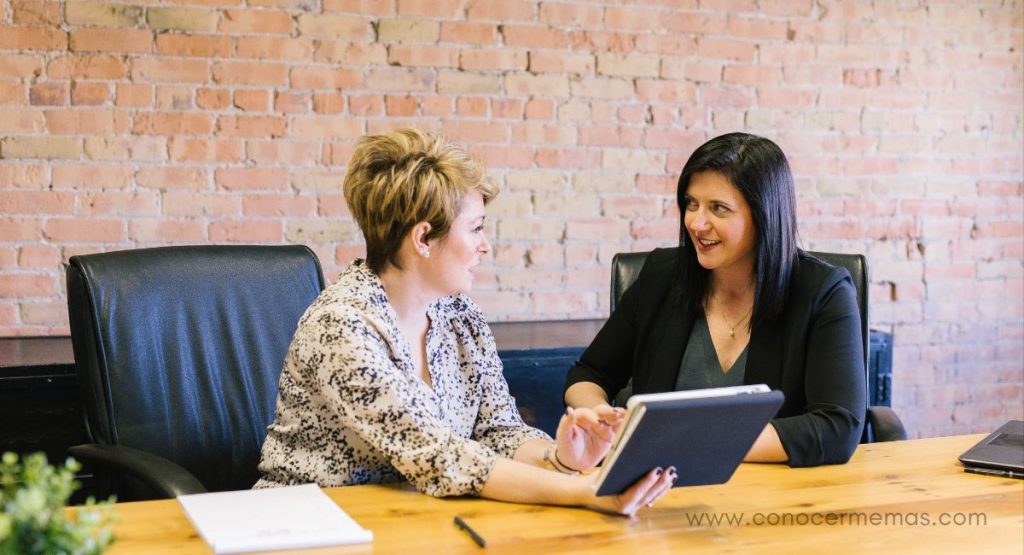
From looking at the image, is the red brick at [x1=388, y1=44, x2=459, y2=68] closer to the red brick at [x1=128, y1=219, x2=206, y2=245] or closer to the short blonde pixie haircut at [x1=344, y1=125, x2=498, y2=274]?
the red brick at [x1=128, y1=219, x2=206, y2=245]

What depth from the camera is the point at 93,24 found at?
298 cm

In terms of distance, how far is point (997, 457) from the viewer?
1909 mm

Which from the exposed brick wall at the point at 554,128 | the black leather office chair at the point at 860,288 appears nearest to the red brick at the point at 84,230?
the exposed brick wall at the point at 554,128

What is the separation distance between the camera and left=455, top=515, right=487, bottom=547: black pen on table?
4.84 ft

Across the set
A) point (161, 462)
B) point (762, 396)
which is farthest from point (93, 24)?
point (762, 396)

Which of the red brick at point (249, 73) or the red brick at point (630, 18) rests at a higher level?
the red brick at point (630, 18)

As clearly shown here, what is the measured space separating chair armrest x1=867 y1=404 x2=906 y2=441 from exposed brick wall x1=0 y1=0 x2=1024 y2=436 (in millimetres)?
1285

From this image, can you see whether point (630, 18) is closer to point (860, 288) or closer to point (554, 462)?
point (860, 288)

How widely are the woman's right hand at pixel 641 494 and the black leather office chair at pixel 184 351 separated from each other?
824 millimetres

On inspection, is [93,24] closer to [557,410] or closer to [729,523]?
[557,410]

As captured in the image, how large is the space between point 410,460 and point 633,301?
35.0 inches

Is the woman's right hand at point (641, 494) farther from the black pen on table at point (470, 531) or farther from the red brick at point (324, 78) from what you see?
the red brick at point (324, 78)

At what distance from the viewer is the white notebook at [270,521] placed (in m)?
1.43

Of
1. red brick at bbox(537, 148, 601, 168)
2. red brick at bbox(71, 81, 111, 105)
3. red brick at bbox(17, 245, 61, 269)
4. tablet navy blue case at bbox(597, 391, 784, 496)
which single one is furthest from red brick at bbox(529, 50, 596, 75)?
tablet navy blue case at bbox(597, 391, 784, 496)
